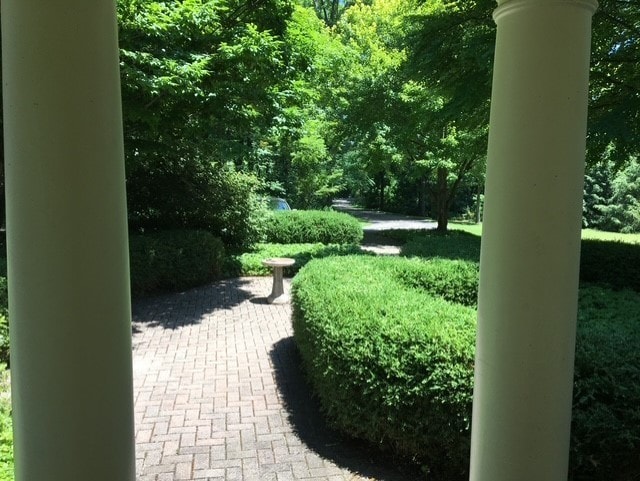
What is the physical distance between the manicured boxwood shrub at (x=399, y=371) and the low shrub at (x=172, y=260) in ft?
18.9

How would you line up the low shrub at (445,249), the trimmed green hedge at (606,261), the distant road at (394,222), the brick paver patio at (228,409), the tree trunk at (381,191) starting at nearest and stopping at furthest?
the brick paver patio at (228,409) → the trimmed green hedge at (606,261) → the low shrub at (445,249) → the distant road at (394,222) → the tree trunk at (381,191)

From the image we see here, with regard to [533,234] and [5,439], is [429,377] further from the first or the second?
[5,439]

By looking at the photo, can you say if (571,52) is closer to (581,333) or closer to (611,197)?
(581,333)

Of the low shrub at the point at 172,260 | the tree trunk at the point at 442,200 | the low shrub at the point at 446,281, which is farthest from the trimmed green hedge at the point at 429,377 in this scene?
the tree trunk at the point at 442,200

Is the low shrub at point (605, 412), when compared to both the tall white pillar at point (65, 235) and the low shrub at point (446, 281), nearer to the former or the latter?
the tall white pillar at point (65, 235)

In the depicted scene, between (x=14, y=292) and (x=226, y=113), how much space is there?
23.4 ft

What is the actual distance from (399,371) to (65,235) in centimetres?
260

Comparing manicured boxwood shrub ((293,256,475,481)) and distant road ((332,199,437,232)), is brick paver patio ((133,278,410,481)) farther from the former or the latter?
distant road ((332,199,437,232))

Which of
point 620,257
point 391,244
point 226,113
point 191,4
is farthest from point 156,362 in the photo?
point 391,244

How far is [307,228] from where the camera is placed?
1620cm

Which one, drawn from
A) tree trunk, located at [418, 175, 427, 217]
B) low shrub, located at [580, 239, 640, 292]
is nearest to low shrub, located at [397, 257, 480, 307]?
low shrub, located at [580, 239, 640, 292]

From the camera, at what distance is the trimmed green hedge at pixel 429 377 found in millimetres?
3041

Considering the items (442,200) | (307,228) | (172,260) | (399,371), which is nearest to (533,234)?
(399,371)

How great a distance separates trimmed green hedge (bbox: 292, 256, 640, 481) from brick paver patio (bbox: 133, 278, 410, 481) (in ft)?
0.97
